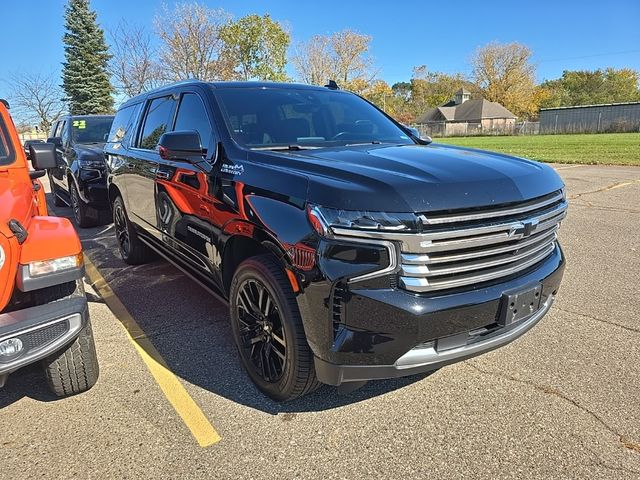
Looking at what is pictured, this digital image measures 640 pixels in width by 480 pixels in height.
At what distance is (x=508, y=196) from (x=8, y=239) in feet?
8.54

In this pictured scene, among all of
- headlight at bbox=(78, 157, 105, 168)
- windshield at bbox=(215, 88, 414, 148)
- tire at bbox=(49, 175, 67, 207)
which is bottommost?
tire at bbox=(49, 175, 67, 207)

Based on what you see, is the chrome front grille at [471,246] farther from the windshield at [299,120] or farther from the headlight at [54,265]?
the headlight at [54,265]

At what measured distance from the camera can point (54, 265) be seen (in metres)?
2.53

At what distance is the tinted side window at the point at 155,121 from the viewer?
4230 mm

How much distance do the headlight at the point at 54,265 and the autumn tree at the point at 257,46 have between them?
114 ft

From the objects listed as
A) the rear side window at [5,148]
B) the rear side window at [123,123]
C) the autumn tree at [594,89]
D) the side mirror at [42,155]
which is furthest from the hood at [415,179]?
the autumn tree at [594,89]

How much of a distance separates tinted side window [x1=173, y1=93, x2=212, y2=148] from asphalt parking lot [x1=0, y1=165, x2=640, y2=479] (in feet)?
5.30

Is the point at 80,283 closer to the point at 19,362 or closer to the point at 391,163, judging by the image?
the point at 19,362

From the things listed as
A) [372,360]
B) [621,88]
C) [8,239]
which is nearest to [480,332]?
[372,360]

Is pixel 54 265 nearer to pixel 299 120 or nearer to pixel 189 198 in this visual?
pixel 189 198

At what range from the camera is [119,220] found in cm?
595

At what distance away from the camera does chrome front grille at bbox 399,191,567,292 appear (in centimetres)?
217

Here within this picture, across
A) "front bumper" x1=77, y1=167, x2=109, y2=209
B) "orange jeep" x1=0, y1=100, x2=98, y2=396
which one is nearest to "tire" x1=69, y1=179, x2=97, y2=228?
"front bumper" x1=77, y1=167, x2=109, y2=209

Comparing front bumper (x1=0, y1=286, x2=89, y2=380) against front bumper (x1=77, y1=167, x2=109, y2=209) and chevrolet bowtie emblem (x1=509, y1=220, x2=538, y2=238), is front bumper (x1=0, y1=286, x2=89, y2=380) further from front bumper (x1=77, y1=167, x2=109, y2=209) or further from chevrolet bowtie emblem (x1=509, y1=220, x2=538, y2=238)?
front bumper (x1=77, y1=167, x2=109, y2=209)
